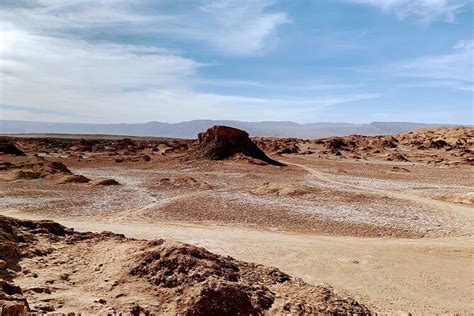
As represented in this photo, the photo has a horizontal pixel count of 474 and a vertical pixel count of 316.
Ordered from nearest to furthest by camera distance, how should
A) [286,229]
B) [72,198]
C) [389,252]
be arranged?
[389,252]
[286,229]
[72,198]

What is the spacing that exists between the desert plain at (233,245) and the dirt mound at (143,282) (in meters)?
0.02

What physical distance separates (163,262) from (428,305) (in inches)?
188

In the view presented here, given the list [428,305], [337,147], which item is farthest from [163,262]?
[337,147]

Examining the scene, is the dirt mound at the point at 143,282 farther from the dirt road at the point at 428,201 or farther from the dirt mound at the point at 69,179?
the dirt mound at the point at 69,179

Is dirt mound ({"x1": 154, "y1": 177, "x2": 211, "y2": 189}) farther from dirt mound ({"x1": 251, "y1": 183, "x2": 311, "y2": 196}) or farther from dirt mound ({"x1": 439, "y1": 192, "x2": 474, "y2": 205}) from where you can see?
dirt mound ({"x1": 439, "y1": 192, "x2": 474, "y2": 205})

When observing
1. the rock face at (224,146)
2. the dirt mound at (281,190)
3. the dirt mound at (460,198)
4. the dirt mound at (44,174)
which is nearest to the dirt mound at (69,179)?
the dirt mound at (44,174)

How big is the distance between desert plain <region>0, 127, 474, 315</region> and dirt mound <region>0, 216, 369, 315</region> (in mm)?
25

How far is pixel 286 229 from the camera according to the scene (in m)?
14.4

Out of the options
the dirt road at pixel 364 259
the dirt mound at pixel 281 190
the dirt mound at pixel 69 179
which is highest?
the dirt mound at pixel 281 190

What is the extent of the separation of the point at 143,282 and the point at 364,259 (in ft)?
19.0

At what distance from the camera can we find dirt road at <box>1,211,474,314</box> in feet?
27.8

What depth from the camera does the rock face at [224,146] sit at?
3784 centimetres

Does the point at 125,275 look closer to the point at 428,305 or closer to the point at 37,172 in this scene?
the point at 428,305

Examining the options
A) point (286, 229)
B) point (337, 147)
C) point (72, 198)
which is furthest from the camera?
point (337, 147)
